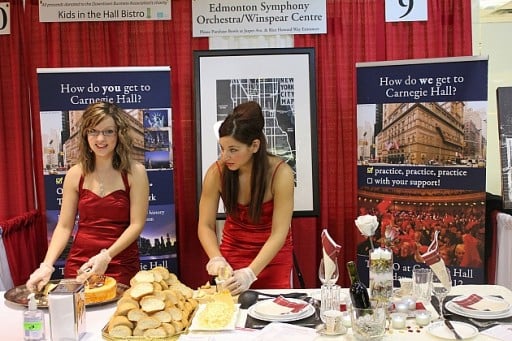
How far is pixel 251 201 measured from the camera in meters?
2.71

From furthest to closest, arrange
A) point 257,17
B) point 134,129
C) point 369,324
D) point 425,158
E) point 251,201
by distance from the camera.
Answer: point 257,17
point 134,129
point 425,158
point 251,201
point 369,324

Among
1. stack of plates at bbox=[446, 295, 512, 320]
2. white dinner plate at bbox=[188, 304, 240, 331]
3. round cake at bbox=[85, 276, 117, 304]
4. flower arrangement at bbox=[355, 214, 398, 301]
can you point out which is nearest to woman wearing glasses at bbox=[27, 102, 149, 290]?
round cake at bbox=[85, 276, 117, 304]

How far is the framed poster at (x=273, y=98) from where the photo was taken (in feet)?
12.7

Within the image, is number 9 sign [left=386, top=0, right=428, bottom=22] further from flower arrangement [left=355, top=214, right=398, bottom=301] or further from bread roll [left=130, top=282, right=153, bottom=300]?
bread roll [left=130, top=282, right=153, bottom=300]

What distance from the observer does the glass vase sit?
1.98 meters

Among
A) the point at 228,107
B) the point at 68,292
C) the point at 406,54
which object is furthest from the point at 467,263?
the point at 68,292

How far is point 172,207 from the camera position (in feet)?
12.7

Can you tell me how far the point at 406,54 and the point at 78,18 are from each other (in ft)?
7.58

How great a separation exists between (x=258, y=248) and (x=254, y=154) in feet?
1.47

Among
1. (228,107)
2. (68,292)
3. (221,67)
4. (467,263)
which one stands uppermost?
(221,67)

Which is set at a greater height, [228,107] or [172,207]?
[228,107]

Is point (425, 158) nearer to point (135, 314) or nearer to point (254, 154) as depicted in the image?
point (254, 154)

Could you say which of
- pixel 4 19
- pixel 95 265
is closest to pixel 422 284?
pixel 95 265

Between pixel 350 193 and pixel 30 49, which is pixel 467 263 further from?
pixel 30 49
